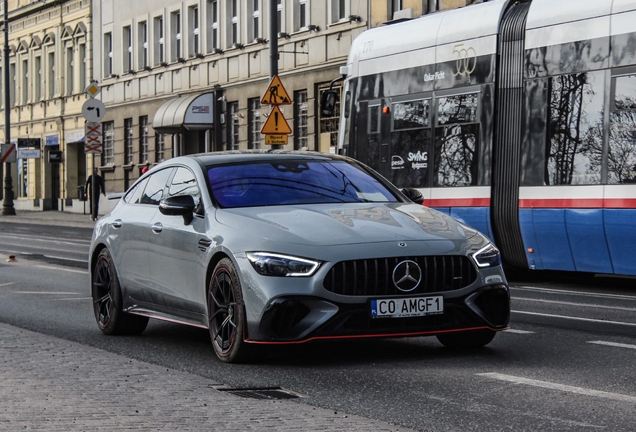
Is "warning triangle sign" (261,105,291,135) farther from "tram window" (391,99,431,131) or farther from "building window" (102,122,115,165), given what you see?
"building window" (102,122,115,165)

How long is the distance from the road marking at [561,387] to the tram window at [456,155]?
926 centimetres

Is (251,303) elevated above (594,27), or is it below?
below

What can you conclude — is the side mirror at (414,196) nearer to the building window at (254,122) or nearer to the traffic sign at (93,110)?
the traffic sign at (93,110)

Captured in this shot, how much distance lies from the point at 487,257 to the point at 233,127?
1364 inches

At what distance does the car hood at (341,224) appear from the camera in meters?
8.34

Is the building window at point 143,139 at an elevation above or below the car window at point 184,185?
above

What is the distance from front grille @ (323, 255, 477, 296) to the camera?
8195 mm

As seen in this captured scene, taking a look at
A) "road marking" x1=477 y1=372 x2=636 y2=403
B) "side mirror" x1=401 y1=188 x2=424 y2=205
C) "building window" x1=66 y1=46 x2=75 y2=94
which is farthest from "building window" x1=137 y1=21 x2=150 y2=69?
"road marking" x1=477 y1=372 x2=636 y2=403

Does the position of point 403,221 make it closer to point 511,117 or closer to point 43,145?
point 511,117

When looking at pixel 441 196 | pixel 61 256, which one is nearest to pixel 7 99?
pixel 61 256

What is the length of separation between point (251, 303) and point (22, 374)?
4.74 ft

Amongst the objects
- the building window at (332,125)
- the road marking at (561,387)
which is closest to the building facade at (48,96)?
the building window at (332,125)

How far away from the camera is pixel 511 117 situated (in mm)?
16500

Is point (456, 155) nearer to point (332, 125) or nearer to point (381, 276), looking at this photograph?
point (381, 276)
